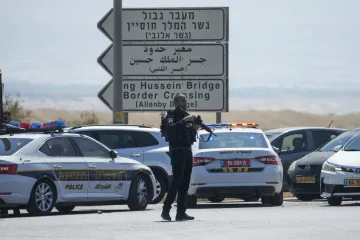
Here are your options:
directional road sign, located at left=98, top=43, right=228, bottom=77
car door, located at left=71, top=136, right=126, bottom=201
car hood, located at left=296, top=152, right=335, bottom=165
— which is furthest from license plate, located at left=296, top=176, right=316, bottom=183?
directional road sign, located at left=98, top=43, right=228, bottom=77

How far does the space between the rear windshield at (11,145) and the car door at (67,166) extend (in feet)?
1.04

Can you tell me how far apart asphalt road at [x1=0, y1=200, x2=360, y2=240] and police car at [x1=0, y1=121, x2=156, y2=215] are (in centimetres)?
60

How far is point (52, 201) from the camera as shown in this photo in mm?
20875

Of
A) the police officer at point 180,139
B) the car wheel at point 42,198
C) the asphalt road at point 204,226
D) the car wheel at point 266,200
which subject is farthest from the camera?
the car wheel at point 266,200

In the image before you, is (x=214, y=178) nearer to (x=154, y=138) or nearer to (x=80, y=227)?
(x=154, y=138)

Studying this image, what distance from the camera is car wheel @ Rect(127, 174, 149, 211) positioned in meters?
22.5

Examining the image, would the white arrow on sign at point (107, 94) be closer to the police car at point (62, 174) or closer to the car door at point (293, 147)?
the car door at point (293, 147)

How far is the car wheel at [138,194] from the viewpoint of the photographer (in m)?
22.5

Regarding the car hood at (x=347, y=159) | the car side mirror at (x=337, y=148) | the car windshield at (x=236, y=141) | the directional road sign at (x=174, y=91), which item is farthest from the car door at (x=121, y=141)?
the directional road sign at (x=174, y=91)

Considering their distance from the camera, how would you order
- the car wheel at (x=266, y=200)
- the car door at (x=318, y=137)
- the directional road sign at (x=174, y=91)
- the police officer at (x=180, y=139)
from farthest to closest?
the directional road sign at (x=174, y=91) < the car door at (x=318, y=137) < the car wheel at (x=266, y=200) < the police officer at (x=180, y=139)

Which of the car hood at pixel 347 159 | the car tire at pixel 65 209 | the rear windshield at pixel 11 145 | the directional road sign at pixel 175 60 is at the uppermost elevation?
the directional road sign at pixel 175 60

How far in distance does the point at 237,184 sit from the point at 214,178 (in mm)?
440

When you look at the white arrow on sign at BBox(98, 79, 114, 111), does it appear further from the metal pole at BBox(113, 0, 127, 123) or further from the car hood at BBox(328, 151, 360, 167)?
the car hood at BBox(328, 151, 360, 167)

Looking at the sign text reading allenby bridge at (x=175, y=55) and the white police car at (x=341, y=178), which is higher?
the sign text reading allenby bridge at (x=175, y=55)
